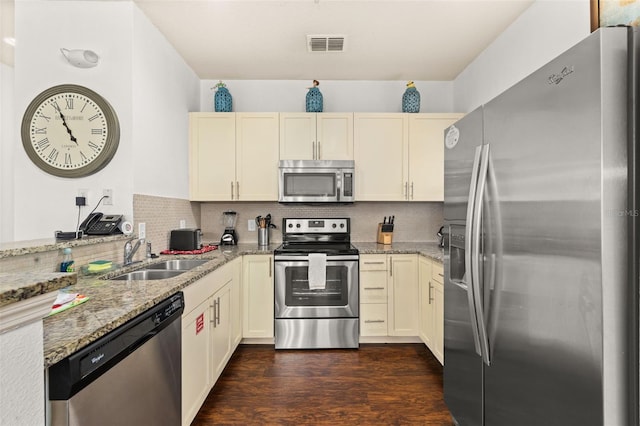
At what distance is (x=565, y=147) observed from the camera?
1006 mm

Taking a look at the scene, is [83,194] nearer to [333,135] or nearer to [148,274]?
[148,274]

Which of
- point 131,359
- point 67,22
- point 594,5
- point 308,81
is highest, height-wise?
point 308,81

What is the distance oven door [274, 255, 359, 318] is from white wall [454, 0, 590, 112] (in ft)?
6.54

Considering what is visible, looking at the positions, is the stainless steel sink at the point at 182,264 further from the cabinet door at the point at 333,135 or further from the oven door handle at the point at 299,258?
the cabinet door at the point at 333,135

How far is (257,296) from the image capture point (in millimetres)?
3137

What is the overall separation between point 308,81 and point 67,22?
7.17 ft

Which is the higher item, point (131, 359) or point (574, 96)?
point (574, 96)

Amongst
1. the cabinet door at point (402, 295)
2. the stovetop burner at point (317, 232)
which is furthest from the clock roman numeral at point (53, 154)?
the cabinet door at point (402, 295)

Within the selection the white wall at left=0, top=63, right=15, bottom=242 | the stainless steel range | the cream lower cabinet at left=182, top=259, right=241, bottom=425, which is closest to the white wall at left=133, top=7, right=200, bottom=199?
the cream lower cabinet at left=182, top=259, right=241, bottom=425

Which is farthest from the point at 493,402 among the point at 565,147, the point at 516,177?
the point at 565,147

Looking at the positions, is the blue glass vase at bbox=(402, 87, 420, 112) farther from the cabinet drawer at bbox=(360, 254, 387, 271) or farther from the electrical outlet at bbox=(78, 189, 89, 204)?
the electrical outlet at bbox=(78, 189, 89, 204)

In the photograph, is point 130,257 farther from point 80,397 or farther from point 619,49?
point 619,49

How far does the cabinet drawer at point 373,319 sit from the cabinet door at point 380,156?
1101 millimetres

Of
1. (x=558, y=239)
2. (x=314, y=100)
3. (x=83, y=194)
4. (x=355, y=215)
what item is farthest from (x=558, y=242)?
(x=314, y=100)
